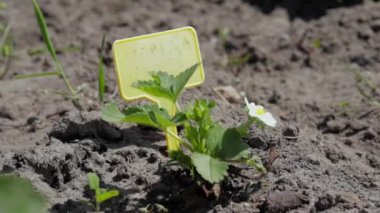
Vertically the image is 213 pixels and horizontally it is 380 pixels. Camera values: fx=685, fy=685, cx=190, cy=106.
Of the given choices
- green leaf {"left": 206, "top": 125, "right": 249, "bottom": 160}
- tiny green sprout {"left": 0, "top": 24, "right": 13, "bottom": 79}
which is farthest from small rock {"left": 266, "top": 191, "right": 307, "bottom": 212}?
tiny green sprout {"left": 0, "top": 24, "right": 13, "bottom": 79}

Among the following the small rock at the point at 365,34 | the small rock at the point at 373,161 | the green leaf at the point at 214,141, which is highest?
the green leaf at the point at 214,141

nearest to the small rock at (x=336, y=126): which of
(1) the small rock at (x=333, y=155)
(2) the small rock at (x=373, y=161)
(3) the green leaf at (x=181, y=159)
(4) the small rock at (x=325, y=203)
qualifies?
(2) the small rock at (x=373, y=161)

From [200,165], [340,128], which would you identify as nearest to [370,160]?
[340,128]

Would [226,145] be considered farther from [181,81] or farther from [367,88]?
[367,88]

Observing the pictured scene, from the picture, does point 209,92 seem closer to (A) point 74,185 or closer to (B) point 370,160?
(B) point 370,160

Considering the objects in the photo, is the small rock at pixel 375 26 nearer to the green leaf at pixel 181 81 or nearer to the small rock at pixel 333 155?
the small rock at pixel 333 155

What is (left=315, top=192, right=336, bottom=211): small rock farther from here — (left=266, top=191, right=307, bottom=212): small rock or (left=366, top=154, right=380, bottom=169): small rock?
(left=366, top=154, right=380, bottom=169): small rock

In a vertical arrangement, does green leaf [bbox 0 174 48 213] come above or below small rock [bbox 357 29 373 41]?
above
